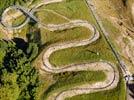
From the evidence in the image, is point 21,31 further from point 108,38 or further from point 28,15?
point 108,38

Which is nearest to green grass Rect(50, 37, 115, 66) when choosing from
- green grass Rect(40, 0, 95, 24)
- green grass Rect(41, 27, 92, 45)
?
green grass Rect(41, 27, 92, 45)

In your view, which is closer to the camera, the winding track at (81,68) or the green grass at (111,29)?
the winding track at (81,68)

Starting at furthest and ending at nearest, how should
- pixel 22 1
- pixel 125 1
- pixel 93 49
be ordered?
pixel 125 1, pixel 22 1, pixel 93 49

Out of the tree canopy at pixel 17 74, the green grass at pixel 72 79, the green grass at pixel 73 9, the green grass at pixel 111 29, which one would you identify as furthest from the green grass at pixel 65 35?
the green grass at pixel 72 79

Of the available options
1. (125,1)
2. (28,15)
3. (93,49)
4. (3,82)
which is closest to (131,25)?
(125,1)

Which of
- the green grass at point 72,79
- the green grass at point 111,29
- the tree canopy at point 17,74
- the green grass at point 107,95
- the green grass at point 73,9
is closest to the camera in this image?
the tree canopy at point 17,74

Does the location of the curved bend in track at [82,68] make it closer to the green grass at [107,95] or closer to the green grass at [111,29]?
the green grass at [107,95]

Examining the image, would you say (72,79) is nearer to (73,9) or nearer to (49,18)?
(49,18)

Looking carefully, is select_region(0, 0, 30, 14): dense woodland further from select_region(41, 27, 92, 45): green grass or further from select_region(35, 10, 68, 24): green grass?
select_region(41, 27, 92, 45): green grass
